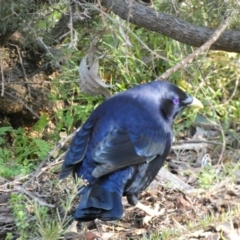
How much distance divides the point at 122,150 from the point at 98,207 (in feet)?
1.48

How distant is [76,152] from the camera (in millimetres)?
3861

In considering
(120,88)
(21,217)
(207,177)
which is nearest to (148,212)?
(207,177)

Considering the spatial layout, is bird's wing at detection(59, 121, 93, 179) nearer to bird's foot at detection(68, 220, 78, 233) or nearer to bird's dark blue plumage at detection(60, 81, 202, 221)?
bird's dark blue plumage at detection(60, 81, 202, 221)

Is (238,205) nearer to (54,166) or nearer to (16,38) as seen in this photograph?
(54,166)

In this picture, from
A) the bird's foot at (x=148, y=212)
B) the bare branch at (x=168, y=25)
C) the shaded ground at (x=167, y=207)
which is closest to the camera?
the shaded ground at (x=167, y=207)

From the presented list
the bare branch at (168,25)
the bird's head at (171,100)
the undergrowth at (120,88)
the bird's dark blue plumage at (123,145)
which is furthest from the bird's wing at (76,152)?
the bare branch at (168,25)

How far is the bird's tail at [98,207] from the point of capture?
3.36 metres

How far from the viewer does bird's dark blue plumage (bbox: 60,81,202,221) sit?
3.65 meters

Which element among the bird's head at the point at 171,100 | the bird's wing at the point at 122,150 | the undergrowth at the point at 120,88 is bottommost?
the undergrowth at the point at 120,88

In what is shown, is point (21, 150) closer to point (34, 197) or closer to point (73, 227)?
point (34, 197)

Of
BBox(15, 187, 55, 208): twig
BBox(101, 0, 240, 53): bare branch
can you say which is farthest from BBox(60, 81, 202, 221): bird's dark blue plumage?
BBox(101, 0, 240, 53): bare branch

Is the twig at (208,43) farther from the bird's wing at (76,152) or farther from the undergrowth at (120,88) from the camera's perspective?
the bird's wing at (76,152)

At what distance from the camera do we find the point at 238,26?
4816mm

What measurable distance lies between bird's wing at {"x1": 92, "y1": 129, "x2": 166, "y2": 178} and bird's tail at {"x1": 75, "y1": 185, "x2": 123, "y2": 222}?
5.2 inches
